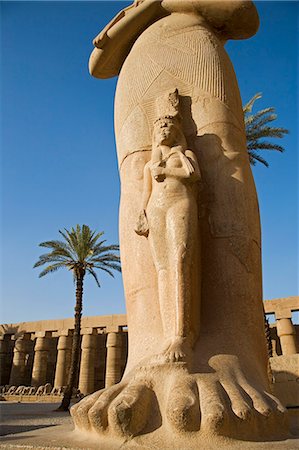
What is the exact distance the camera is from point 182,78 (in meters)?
3.28

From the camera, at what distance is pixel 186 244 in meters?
2.51

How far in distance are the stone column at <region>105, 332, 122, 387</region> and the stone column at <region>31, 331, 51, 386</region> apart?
4378mm

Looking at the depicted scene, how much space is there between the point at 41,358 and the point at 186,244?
23.0 meters

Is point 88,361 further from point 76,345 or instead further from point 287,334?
point 287,334

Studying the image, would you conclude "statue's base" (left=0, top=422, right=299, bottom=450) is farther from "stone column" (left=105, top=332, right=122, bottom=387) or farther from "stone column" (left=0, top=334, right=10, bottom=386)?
"stone column" (left=0, top=334, right=10, bottom=386)

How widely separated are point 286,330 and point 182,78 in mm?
16231

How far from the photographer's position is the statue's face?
2895mm

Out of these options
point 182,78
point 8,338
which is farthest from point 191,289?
point 8,338

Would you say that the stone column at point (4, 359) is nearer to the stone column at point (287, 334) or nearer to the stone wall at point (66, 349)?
the stone wall at point (66, 349)

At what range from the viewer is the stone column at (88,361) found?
21.4 metres

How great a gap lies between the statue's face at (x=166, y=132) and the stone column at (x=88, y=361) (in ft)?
66.6

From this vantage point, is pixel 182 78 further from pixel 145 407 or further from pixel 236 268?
pixel 145 407

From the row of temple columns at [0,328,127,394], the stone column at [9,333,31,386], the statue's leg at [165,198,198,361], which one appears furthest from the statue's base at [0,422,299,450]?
the stone column at [9,333,31,386]

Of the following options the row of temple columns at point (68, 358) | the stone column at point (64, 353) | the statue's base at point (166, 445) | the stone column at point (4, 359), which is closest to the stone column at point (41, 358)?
the row of temple columns at point (68, 358)
